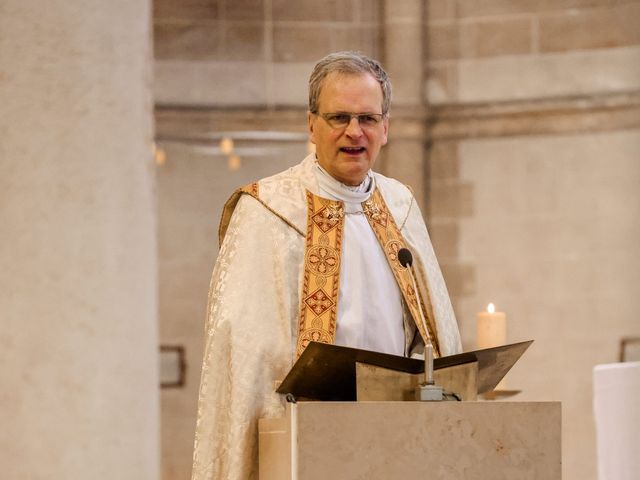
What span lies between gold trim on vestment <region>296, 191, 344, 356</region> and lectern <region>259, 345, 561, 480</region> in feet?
1.61

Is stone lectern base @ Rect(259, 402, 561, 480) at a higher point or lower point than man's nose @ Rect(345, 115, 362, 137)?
lower

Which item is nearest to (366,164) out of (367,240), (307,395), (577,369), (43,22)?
(367,240)

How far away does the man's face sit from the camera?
13.0 ft

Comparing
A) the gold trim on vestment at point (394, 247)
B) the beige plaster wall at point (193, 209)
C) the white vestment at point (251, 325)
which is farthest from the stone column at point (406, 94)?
the white vestment at point (251, 325)

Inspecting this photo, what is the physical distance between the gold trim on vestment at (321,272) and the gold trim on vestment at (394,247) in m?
0.12

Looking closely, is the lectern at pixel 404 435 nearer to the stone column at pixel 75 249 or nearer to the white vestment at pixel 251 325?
the white vestment at pixel 251 325

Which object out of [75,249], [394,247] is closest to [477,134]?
[394,247]

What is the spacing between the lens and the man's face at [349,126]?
13.0 ft

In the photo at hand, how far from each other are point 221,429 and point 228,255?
504mm

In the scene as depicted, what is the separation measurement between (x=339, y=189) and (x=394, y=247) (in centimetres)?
24

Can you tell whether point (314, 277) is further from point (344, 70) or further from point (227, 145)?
point (227, 145)

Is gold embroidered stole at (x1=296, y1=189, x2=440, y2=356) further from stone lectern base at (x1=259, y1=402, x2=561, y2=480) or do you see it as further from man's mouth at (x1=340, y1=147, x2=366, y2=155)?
stone lectern base at (x1=259, y1=402, x2=561, y2=480)

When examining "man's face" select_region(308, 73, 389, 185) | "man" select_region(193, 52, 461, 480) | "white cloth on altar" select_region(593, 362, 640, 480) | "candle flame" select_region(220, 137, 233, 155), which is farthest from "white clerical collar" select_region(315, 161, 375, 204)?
"candle flame" select_region(220, 137, 233, 155)

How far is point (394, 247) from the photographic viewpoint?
13.8ft
